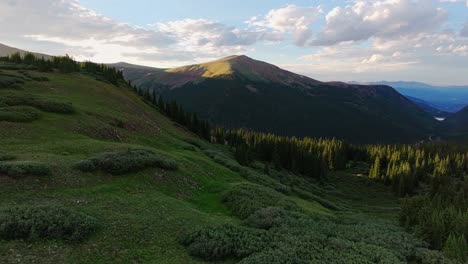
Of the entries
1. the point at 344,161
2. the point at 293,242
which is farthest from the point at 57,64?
the point at 344,161

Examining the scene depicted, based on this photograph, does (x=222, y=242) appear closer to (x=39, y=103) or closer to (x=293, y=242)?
(x=293, y=242)

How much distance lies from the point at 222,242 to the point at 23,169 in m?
14.8

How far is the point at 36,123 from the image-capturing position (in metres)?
40.4

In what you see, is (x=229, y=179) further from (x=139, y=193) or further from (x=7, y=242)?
(x=7, y=242)

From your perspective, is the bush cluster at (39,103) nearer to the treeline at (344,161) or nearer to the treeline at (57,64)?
the treeline at (344,161)

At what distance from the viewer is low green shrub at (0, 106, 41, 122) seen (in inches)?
1501

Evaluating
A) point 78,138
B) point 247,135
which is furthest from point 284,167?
point 78,138

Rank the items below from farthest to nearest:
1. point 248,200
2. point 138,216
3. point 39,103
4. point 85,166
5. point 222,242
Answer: point 39,103 < point 248,200 < point 85,166 < point 138,216 < point 222,242

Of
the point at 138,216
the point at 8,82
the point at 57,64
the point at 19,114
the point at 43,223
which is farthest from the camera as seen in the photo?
the point at 57,64

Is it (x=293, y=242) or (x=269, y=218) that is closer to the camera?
(x=293, y=242)

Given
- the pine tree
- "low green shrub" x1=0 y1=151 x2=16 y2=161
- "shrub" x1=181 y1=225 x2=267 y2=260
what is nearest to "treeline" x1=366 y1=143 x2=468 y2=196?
the pine tree

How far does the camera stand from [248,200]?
28.5 metres

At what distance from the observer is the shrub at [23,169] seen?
73.9 feet

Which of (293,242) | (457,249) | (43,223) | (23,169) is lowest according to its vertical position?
(457,249)
